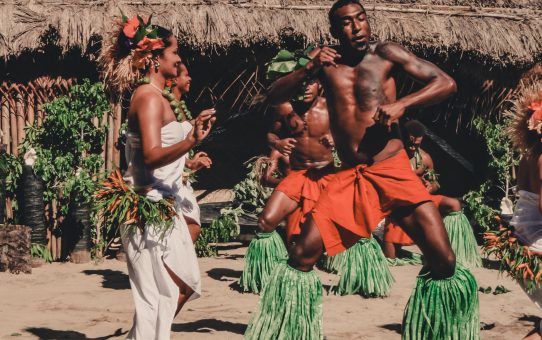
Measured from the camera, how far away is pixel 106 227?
29.9 ft

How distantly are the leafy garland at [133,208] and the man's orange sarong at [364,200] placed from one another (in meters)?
0.80

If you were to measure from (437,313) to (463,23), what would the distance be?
5.91 metres

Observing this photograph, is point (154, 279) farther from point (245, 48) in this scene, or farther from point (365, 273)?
point (245, 48)

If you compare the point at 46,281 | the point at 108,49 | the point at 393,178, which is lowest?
the point at 46,281

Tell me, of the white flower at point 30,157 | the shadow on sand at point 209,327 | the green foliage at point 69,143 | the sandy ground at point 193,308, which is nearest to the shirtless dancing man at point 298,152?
the sandy ground at point 193,308

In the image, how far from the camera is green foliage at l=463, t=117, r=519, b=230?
32.9 feet

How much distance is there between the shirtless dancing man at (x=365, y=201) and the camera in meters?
4.79

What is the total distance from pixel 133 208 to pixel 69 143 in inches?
173

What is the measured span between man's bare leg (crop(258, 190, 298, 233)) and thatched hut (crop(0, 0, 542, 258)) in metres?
2.74

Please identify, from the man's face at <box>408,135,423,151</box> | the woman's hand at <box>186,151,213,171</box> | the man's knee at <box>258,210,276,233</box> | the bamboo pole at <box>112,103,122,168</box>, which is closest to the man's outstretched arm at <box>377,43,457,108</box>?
the woman's hand at <box>186,151,213,171</box>

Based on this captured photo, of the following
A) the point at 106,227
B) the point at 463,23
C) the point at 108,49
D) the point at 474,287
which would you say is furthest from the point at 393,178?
the point at 463,23

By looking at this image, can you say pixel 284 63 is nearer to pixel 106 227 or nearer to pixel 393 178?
pixel 393 178

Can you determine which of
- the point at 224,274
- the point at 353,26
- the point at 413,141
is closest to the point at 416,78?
the point at 353,26

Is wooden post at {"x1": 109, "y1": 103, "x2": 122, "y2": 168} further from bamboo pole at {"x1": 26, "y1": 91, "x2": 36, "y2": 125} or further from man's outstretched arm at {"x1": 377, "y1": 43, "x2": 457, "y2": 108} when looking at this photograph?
man's outstretched arm at {"x1": 377, "y1": 43, "x2": 457, "y2": 108}
